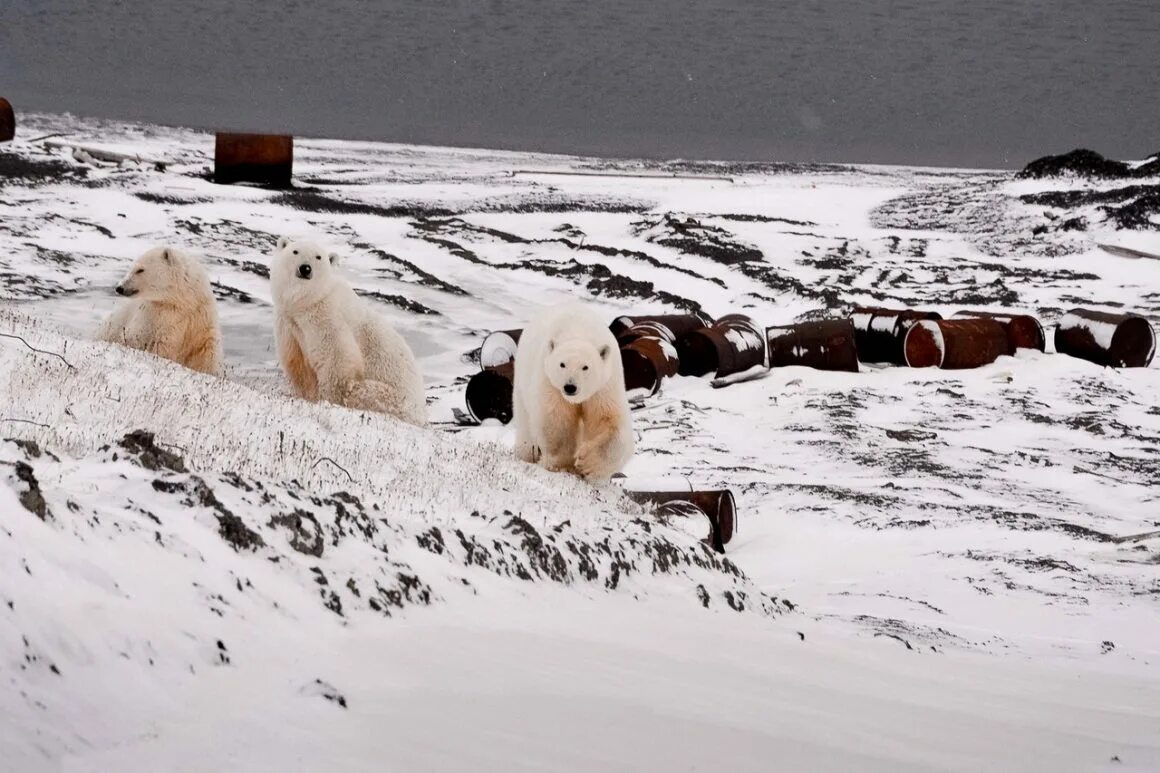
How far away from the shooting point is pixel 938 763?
3791mm

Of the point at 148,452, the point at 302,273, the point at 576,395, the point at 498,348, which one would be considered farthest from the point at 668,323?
the point at 148,452

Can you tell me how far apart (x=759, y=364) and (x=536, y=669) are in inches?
580

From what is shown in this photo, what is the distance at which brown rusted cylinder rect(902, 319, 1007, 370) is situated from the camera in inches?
760

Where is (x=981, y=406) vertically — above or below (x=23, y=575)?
below

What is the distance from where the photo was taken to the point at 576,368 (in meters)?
9.26

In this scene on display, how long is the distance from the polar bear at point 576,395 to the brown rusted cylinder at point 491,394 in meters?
4.49

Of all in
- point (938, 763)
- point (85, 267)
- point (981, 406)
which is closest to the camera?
point (938, 763)

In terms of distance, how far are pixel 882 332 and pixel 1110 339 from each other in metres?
3.47

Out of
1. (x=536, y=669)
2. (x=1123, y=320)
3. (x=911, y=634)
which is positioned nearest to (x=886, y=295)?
(x=1123, y=320)

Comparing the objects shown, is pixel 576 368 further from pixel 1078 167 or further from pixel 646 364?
pixel 1078 167

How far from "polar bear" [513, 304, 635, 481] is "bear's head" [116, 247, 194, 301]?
310cm

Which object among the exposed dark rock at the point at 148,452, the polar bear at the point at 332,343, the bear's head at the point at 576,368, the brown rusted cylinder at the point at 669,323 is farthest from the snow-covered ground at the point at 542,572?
the brown rusted cylinder at the point at 669,323

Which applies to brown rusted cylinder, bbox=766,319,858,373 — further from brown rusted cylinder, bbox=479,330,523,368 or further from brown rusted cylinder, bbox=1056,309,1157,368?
brown rusted cylinder, bbox=479,330,523,368

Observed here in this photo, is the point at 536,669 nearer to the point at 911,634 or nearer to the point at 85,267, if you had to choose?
the point at 911,634
